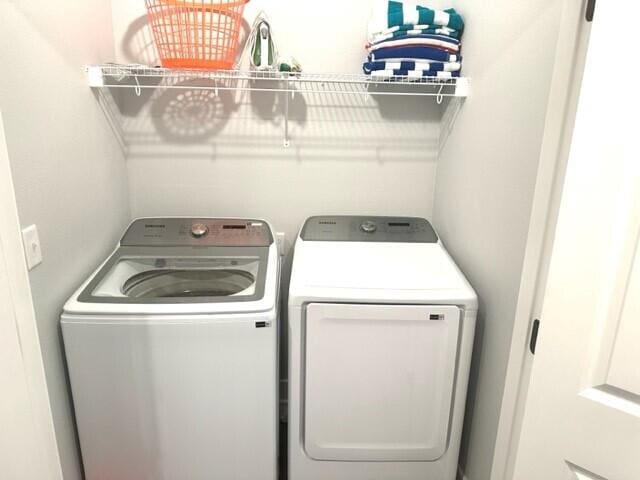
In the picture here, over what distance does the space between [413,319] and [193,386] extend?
2.53ft

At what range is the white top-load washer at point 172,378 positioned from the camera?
1462 mm

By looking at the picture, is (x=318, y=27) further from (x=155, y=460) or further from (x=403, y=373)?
(x=155, y=460)

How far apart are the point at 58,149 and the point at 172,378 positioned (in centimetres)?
84

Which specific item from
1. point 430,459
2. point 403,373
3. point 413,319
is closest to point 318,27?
point 413,319

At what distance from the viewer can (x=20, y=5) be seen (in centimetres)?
129

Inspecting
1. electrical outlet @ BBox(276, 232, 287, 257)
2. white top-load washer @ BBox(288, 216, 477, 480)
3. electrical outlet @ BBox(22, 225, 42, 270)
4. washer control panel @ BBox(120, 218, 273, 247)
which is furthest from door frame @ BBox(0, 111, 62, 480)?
electrical outlet @ BBox(276, 232, 287, 257)

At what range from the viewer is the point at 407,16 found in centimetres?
173

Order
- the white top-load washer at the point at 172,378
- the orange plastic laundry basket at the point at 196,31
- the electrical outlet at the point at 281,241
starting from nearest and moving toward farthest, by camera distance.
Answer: the white top-load washer at the point at 172,378 → the orange plastic laundry basket at the point at 196,31 → the electrical outlet at the point at 281,241

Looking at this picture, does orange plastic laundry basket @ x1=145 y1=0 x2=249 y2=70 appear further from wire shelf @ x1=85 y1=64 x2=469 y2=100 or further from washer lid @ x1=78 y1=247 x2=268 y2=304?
washer lid @ x1=78 y1=247 x2=268 y2=304

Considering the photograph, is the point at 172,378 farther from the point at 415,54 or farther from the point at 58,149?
the point at 415,54

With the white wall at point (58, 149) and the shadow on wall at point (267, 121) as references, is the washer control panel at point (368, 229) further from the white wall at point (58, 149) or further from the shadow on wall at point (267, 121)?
the white wall at point (58, 149)

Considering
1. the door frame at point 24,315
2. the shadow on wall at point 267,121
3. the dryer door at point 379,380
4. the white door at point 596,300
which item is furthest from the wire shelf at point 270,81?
the white door at point 596,300

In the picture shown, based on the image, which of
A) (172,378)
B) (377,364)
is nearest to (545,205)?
(377,364)

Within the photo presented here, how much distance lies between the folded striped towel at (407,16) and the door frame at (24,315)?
4.55ft
